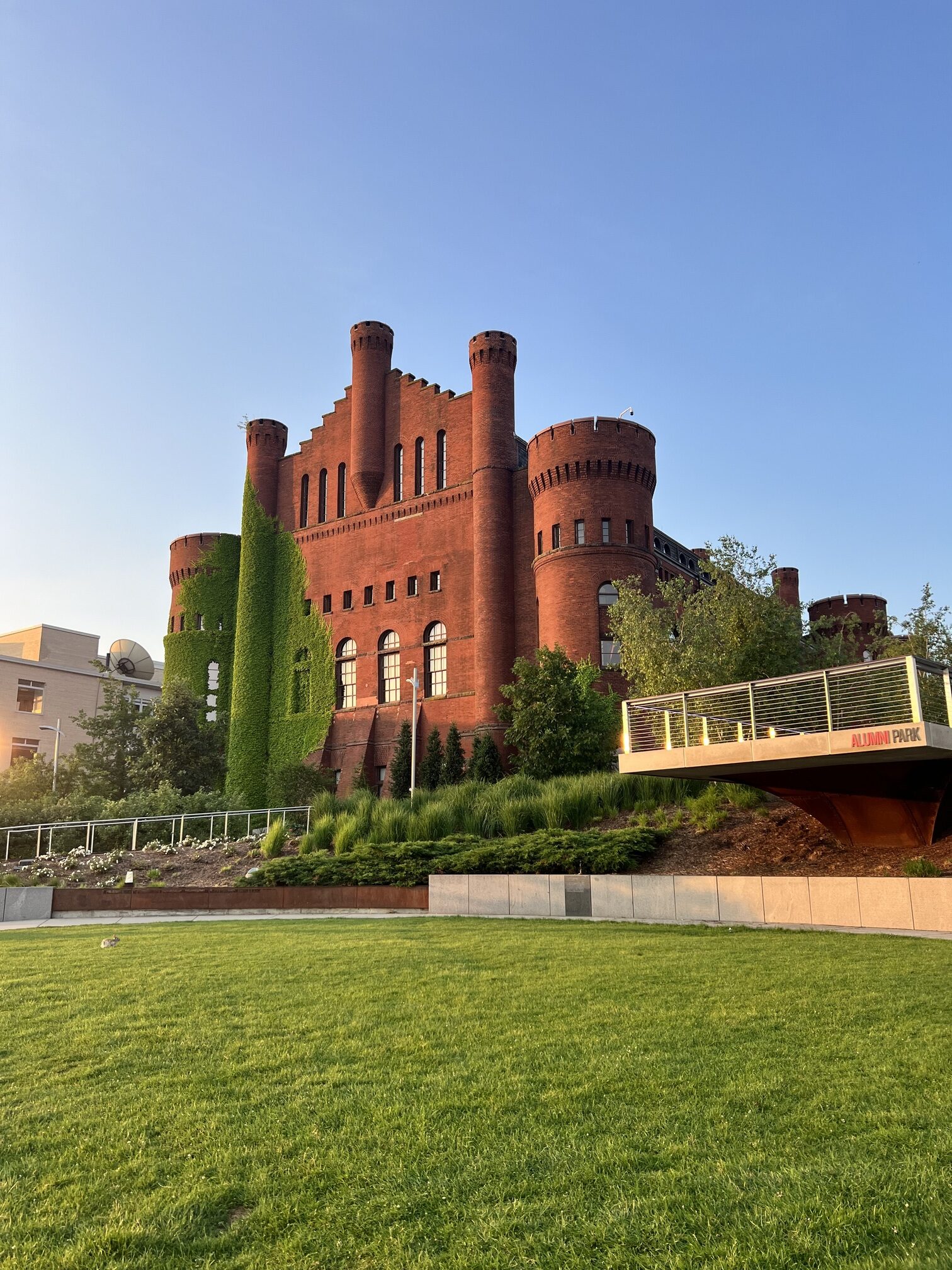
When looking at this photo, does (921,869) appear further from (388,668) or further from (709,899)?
(388,668)

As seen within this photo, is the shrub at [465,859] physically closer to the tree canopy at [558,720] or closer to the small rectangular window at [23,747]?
the tree canopy at [558,720]

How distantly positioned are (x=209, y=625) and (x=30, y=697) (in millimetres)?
33360

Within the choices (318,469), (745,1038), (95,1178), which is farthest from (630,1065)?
(318,469)

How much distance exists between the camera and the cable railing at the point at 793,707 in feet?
48.6

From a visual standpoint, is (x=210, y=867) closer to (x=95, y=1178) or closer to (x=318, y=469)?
(x=95, y=1178)

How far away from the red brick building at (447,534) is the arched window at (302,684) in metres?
2.00

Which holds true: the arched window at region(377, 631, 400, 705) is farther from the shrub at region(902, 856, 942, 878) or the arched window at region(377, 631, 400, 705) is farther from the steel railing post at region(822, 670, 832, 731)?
the shrub at region(902, 856, 942, 878)

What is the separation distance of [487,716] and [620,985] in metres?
31.2

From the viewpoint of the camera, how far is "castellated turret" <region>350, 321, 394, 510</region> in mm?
47719

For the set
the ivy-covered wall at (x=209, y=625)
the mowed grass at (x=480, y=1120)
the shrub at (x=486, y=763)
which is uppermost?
the ivy-covered wall at (x=209, y=625)

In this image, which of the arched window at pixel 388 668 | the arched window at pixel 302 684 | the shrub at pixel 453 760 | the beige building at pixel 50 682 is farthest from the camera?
the beige building at pixel 50 682

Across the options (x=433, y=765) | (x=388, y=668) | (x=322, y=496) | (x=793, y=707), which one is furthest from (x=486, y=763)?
(x=793, y=707)

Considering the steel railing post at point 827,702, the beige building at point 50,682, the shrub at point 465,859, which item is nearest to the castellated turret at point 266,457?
the beige building at point 50,682

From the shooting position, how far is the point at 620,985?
29.6ft
